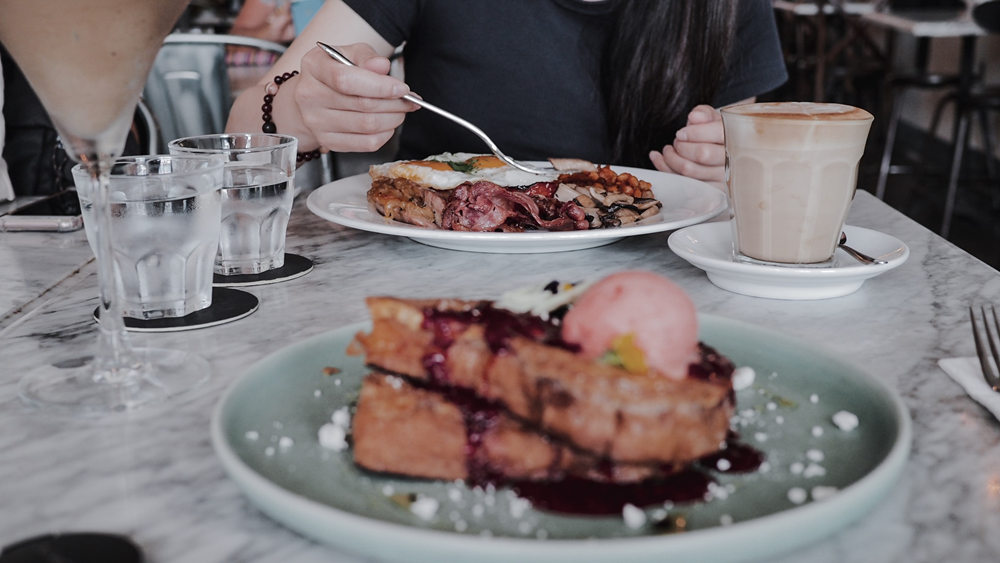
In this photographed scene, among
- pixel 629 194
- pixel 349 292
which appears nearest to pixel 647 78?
pixel 629 194

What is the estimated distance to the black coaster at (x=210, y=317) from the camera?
89cm

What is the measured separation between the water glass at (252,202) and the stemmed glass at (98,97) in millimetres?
353

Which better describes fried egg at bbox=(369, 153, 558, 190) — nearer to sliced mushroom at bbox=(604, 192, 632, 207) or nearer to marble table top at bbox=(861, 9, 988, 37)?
sliced mushroom at bbox=(604, 192, 632, 207)

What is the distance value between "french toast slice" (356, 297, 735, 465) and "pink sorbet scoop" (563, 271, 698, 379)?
1 cm

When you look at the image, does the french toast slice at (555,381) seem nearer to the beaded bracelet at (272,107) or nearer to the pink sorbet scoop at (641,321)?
the pink sorbet scoop at (641,321)

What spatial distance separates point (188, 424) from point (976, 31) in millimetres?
5337

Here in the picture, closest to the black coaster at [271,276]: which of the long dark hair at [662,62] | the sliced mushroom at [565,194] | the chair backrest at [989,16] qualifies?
the sliced mushroom at [565,194]

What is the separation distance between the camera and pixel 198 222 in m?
0.94

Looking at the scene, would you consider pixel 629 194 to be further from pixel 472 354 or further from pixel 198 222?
pixel 472 354

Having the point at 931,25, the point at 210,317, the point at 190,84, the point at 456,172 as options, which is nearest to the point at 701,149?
the point at 456,172

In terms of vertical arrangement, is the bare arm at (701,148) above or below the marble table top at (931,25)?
below

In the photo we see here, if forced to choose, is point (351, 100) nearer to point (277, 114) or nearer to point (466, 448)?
point (277, 114)

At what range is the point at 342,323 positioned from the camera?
0.91 meters

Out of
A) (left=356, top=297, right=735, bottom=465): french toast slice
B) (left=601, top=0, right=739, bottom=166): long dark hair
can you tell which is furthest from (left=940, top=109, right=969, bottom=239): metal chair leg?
(left=356, top=297, right=735, bottom=465): french toast slice
